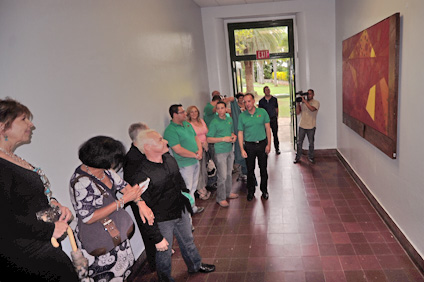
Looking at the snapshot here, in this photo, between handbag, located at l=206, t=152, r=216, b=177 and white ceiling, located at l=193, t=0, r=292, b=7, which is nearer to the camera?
handbag, located at l=206, t=152, r=216, b=177

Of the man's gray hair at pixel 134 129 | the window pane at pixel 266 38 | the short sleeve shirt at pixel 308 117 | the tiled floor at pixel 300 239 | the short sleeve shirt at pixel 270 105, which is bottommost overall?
the tiled floor at pixel 300 239

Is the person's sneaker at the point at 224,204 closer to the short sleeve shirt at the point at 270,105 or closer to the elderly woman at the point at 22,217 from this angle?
the short sleeve shirt at the point at 270,105

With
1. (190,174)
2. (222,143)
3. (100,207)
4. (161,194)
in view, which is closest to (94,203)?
(100,207)

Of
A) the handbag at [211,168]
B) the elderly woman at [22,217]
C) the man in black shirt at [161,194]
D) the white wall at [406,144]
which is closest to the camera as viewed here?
the elderly woman at [22,217]

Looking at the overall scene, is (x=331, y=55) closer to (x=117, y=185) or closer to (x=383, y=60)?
(x=383, y=60)

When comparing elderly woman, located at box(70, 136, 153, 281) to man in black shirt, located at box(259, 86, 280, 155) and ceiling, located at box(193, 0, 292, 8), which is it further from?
ceiling, located at box(193, 0, 292, 8)

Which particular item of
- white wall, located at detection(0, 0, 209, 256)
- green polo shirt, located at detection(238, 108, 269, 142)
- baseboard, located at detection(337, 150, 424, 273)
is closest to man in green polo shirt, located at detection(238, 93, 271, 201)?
green polo shirt, located at detection(238, 108, 269, 142)

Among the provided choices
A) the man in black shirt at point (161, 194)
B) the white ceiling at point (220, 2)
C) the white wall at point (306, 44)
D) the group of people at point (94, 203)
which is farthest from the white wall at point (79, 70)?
the white wall at point (306, 44)

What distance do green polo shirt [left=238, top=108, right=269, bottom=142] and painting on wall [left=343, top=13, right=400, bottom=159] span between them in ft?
4.58

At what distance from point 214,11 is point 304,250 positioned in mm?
5569

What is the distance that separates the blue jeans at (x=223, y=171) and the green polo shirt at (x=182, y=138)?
0.55m

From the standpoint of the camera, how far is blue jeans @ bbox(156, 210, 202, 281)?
2596 millimetres

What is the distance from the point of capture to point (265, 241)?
355cm

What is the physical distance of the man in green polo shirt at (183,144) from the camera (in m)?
3.84
